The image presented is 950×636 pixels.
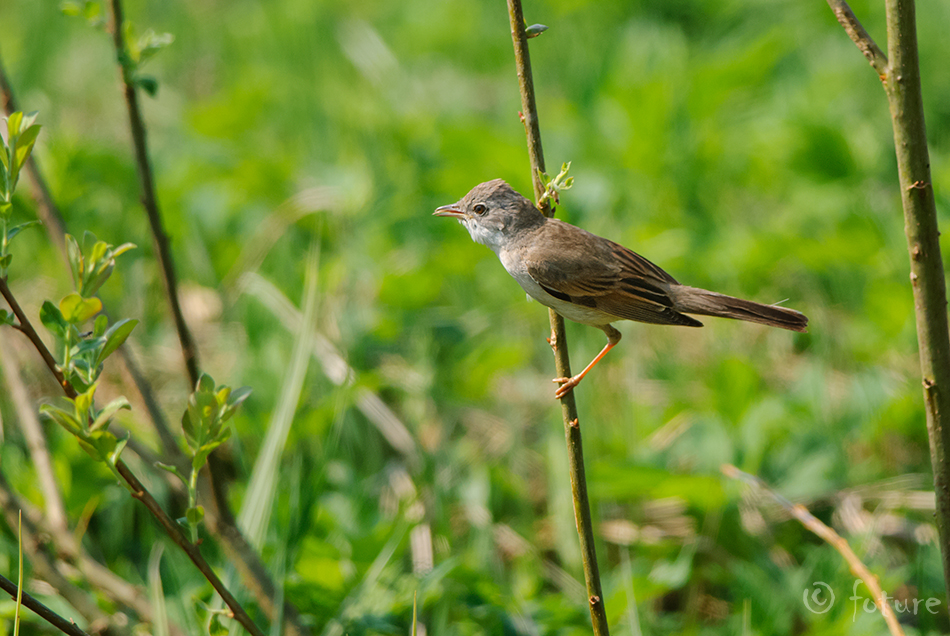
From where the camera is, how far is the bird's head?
8.28ft

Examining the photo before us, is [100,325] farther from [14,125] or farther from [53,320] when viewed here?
[14,125]

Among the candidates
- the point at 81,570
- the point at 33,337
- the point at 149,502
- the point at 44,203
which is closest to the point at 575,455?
the point at 149,502

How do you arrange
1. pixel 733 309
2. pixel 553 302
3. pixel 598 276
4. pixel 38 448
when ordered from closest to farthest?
1. pixel 553 302
2. pixel 733 309
3. pixel 598 276
4. pixel 38 448

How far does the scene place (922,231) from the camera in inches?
65.6

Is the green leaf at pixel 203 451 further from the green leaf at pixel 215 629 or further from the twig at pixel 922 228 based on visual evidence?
the twig at pixel 922 228

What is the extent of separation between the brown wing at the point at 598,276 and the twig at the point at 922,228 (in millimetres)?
762

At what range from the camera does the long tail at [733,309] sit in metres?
2.07

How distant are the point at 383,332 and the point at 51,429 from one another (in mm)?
1518

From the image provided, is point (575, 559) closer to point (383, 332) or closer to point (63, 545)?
point (383, 332)

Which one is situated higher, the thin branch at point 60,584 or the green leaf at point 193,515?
the green leaf at point 193,515

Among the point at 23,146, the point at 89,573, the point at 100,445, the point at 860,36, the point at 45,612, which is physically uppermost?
the point at 860,36

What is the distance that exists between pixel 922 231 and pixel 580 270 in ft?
3.33

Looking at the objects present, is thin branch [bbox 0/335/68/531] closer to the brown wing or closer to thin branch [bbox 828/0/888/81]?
the brown wing

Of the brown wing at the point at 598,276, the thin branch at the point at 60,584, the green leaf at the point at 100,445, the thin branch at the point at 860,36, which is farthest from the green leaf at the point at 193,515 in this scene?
the thin branch at the point at 860,36
